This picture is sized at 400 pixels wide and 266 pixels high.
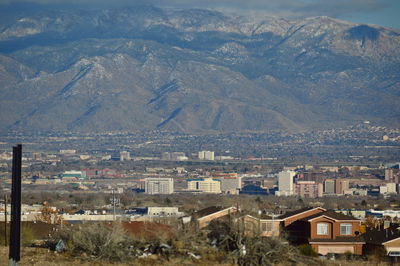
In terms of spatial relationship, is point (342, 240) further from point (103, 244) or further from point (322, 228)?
point (103, 244)

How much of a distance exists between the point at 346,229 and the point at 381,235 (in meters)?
2.04

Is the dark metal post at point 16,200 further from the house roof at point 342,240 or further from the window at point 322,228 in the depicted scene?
the window at point 322,228

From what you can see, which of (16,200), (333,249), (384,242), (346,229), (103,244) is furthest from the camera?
(346,229)

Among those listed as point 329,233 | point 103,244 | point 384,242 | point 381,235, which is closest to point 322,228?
point 329,233

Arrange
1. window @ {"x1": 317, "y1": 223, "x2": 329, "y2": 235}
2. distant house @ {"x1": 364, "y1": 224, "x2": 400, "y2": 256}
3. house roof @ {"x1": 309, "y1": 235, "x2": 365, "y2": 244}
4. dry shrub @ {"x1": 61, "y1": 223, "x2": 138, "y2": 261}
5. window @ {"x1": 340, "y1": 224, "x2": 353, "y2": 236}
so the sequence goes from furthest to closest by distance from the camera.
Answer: window @ {"x1": 340, "y1": 224, "x2": 353, "y2": 236}
window @ {"x1": 317, "y1": 223, "x2": 329, "y2": 235}
house roof @ {"x1": 309, "y1": 235, "x2": 365, "y2": 244}
distant house @ {"x1": 364, "y1": 224, "x2": 400, "y2": 256}
dry shrub @ {"x1": 61, "y1": 223, "x2": 138, "y2": 261}

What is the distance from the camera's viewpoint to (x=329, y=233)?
2021 inches

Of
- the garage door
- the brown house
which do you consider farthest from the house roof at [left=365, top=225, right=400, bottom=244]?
the garage door

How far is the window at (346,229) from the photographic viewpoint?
51809mm

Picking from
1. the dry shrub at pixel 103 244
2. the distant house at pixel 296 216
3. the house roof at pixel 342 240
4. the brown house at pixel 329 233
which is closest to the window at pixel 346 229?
the brown house at pixel 329 233

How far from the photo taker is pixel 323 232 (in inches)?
2028

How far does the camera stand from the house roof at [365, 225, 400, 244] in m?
51.3

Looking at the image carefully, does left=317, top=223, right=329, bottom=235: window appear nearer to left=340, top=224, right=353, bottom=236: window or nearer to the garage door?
left=340, top=224, right=353, bottom=236: window

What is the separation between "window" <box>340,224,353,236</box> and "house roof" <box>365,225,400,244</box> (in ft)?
2.87

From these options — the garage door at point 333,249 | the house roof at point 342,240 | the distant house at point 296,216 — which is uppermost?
the distant house at point 296,216
